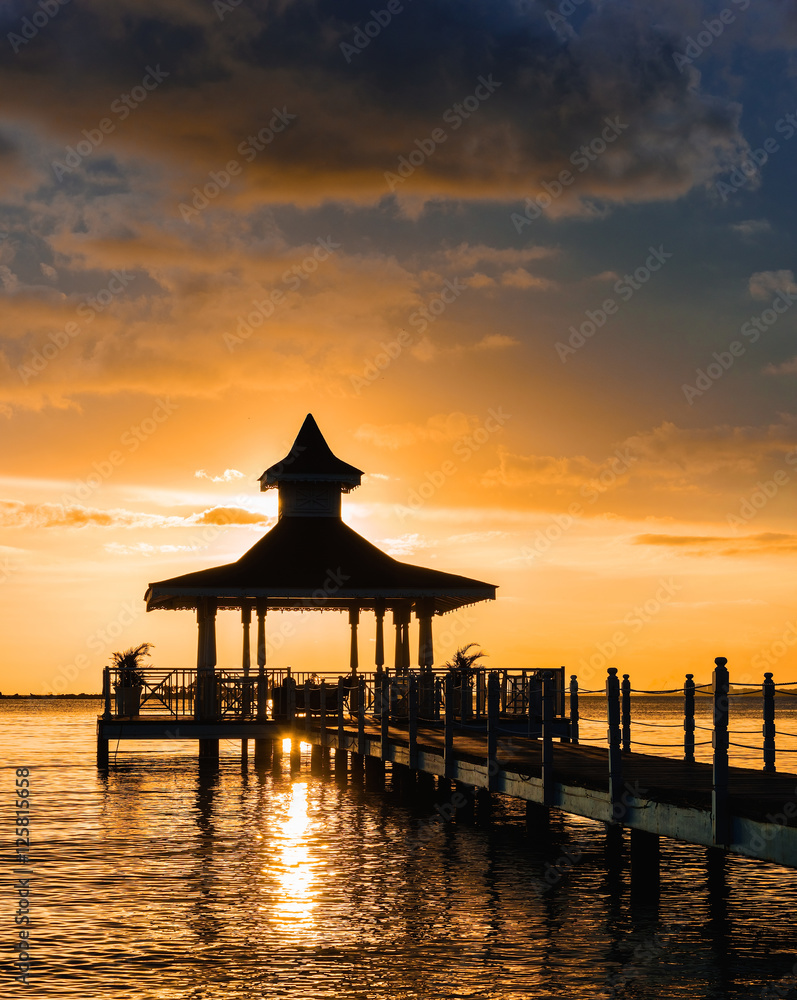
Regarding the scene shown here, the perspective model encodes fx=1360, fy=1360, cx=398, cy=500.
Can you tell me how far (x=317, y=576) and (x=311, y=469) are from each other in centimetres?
447

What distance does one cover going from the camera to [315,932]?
50.4 feet

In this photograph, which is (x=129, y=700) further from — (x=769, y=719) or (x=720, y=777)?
(x=720, y=777)

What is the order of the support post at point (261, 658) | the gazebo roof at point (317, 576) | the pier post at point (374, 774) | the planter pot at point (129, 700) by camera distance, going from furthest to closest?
1. the planter pot at point (129, 700)
2. the support post at point (261, 658)
3. the gazebo roof at point (317, 576)
4. the pier post at point (374, 774)

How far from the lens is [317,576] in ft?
118

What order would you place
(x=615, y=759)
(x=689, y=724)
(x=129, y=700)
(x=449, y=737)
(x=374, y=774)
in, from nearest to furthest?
(x=615, y=759) → (x=449, y=737) → (x=689, y=724) → (x=374, y=774) → (x=129, y=700)

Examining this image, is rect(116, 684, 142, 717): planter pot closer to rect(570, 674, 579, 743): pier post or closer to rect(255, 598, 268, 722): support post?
rect(255, 598, 268, 722): support post

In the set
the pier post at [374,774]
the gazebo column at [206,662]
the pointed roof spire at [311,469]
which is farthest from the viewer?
the pointed roof spire at [311,469]

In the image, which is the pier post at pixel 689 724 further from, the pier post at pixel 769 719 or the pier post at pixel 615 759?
the pier post at pixel 615 759

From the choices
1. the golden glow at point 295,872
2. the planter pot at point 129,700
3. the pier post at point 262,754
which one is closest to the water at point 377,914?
the golden glow at point 295,872

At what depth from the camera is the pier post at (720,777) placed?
43.5 feet

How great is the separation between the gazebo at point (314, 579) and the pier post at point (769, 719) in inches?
623

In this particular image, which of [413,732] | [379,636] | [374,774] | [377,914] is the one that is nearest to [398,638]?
[379,636]

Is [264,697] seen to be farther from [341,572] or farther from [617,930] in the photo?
[617,930]

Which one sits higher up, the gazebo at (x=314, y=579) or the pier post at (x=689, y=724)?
the gazebo at (x=314, y=579)
